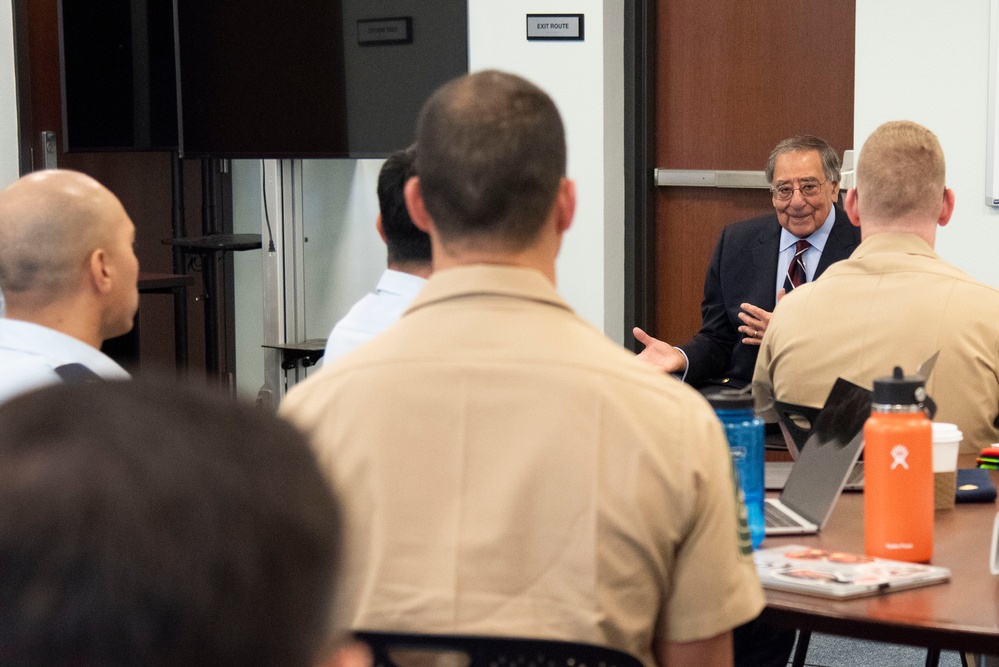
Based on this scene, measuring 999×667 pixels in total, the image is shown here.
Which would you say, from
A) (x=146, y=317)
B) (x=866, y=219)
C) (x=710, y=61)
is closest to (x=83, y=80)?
(x=146, y=317)

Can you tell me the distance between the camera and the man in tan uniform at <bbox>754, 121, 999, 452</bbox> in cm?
221

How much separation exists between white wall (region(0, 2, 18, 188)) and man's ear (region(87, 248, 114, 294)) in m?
3.78

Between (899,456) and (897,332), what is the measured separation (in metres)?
0.75

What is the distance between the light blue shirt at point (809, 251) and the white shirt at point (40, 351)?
2.39 meters

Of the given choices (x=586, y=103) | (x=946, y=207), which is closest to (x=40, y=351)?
(x=946, y=207)

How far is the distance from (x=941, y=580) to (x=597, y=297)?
3.76 meters

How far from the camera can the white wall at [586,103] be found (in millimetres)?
5094

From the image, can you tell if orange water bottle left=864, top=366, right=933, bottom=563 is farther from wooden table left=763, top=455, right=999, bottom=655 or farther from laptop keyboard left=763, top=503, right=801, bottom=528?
laptop keyboard left=763, top=503, right=801, bottom=528

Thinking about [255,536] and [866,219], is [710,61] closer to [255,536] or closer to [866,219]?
[866,219]

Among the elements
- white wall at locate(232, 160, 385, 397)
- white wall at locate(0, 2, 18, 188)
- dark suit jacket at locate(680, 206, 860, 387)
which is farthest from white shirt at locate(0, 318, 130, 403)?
white wall at locate(0, 2, 18, 188)

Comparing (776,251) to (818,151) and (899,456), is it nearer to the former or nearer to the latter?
(818,151)

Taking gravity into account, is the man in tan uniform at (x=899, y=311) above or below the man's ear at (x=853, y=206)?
below

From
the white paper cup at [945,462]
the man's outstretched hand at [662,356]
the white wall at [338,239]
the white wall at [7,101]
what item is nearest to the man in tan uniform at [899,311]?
the white paper cup at [945,462]

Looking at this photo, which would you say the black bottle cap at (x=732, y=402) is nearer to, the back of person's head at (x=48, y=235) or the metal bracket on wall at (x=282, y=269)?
the back of person's head at (x=48, y=235)
